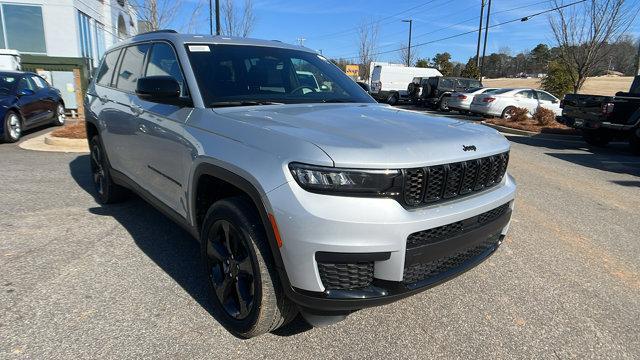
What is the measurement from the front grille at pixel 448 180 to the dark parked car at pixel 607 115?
→ 9.70 meters

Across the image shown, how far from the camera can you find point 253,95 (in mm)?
3270

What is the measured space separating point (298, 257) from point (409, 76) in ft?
111

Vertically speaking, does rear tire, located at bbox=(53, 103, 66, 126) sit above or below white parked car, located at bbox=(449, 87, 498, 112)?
below

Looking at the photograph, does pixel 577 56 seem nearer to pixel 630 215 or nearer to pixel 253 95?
pixel 630 215

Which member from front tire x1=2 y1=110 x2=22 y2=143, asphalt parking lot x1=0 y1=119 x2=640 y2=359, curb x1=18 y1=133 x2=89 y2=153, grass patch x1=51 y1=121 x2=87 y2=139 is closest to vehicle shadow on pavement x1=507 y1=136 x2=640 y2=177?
asphalt parking lot x1=0 y1=119 x2=640 y2=359

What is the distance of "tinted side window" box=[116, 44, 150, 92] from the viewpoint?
4.10 meters

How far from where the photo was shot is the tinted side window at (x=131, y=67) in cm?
410

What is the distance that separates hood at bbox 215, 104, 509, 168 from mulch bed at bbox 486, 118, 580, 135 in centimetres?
1266

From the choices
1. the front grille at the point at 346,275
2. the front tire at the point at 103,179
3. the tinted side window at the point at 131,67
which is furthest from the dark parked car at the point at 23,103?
the front grille at the point at 346,275

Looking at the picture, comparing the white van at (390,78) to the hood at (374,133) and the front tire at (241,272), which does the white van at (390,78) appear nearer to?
the hood at (374,133)

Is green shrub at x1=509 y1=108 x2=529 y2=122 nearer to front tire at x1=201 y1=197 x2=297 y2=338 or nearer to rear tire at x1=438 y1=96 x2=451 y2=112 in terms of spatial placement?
rear tire at x1=438 y1=96 x2=451 y2=112

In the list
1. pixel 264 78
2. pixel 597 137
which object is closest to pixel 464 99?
pixel 597 137

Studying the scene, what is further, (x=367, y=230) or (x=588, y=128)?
(x=588, y=128)

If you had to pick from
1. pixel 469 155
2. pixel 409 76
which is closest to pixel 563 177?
pixel 469 155
